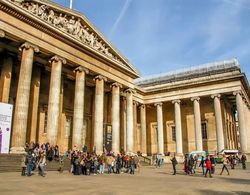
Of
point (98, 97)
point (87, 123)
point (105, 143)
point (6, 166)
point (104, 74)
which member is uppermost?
point (104, 74)

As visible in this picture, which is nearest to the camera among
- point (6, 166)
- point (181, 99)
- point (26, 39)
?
point (6, 166)

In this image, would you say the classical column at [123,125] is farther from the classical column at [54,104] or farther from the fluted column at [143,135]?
the classical column at [54,104]

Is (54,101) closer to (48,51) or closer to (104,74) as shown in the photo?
(48,51)

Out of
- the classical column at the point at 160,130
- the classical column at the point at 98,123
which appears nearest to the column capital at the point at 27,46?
the classical column at the point at 98,123

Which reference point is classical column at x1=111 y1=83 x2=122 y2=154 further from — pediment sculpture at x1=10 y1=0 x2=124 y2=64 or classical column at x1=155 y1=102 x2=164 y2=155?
classical column at x1=155 y1=102 x2=164 y2=155

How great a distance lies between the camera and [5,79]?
80.6ft

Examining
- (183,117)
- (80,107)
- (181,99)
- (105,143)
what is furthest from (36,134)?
(183,117)

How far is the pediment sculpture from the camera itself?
2360cm

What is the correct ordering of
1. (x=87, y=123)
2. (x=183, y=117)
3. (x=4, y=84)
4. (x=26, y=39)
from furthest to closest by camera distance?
(x=183, y=117), (x=87, y=123), (x=4, y=84), (x=26, y=39)

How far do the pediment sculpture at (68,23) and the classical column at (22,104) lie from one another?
127 inches

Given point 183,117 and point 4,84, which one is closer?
point 4,84

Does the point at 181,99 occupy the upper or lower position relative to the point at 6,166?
upper

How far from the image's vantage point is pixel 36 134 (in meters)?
28.3

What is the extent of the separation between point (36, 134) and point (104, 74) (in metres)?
9.82
